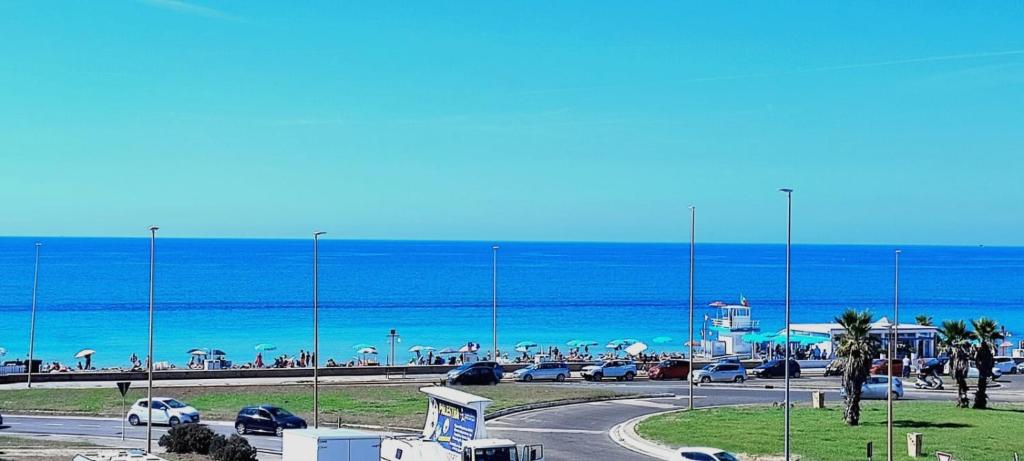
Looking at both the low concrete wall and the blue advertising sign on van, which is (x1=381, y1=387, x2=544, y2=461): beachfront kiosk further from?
the low concrete wall

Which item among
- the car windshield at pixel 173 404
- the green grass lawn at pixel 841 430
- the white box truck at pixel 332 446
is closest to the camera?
the white box truck at pixel 332 446

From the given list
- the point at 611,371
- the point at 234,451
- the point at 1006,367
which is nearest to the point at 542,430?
the point at 234,451

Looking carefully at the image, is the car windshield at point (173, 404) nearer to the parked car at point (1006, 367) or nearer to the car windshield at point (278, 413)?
the car windshield at point (278, 413)

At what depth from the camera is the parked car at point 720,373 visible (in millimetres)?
64125

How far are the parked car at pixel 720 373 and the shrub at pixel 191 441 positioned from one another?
34.1 metres

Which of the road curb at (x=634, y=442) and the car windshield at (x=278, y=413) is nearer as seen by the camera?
the road curb at (x=634, y=442)

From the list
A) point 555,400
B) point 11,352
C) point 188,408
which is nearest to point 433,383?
point 555,400

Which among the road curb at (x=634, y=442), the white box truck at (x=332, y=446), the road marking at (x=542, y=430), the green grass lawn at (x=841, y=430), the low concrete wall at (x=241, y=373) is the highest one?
the white box truck at (x=332, y=446)

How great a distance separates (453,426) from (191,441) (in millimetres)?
8232

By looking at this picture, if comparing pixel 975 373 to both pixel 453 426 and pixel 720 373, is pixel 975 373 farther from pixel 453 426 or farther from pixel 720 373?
pixel 453 426

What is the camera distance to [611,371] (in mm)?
65875

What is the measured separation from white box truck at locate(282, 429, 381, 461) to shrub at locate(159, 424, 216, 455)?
6.50 metres

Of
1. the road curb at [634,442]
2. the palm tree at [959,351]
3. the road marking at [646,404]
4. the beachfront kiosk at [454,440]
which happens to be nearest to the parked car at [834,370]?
the palm tree at [959,351]

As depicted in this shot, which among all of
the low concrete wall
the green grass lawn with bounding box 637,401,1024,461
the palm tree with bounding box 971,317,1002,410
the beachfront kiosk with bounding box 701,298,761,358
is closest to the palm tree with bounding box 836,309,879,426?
the green grass lawn with bounding box 637,401,1024,461
